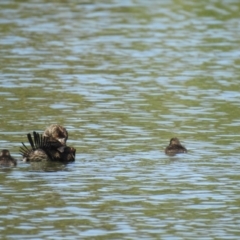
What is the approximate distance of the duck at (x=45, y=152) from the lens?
14234 mm

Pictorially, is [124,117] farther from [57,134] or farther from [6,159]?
[6,159]

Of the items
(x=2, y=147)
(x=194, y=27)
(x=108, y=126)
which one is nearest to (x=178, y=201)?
(x=2, y=147)

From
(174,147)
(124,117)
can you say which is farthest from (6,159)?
(124,117)

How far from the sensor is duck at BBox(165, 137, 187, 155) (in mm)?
14680

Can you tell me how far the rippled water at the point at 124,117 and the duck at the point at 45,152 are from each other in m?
0.21

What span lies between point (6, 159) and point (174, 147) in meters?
2.29

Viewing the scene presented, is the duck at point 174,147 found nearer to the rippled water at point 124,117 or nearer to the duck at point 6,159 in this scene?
the rippled water at point 124,117

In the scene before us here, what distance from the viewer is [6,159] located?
45.3ft

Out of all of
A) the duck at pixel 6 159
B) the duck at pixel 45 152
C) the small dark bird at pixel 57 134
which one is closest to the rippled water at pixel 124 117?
the duck at pixel 6 159

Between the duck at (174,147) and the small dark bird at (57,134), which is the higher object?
the small dark bird at (57,134)

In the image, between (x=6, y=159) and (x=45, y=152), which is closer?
(x=6, y=159)

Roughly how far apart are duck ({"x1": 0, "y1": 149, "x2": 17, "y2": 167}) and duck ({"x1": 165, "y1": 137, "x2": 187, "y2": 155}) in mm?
2137

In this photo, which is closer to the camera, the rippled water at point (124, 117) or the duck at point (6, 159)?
the rippled water at point (124, 117)

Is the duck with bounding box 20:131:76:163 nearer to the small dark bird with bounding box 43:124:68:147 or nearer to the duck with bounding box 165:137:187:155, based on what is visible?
the small dark bird with bounding box 43:124:68:147
